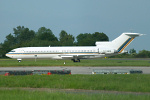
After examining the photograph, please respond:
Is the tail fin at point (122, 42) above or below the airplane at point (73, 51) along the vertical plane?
above

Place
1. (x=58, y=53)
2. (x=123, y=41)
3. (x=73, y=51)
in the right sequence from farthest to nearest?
1. (x=123, y=41)
2. (x=73, y=51)
3. (x=58, y=53)

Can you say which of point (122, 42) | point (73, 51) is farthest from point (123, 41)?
point (73, 51)

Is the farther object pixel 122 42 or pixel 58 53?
pixel 122 42

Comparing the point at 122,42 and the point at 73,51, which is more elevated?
the point at 122,42

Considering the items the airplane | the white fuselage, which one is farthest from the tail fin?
the white fuselage

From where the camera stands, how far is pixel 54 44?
83.4m

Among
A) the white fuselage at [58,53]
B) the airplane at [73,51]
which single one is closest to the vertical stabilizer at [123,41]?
the airplane at [73,51]

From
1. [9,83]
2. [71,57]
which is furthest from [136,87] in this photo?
[71,57]

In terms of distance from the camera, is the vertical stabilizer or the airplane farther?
the vertical stabilizer

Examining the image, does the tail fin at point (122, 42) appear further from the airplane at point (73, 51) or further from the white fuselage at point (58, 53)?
the white fuselage at point (58, 53)

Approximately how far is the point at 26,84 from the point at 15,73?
5587 millimetres

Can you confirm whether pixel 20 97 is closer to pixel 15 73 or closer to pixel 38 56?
pixel 15 73

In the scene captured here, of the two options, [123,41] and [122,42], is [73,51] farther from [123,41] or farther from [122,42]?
[123,41]

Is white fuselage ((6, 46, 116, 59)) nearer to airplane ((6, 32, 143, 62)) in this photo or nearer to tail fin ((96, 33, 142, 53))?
airplane ((6, 32, 143, 62))
